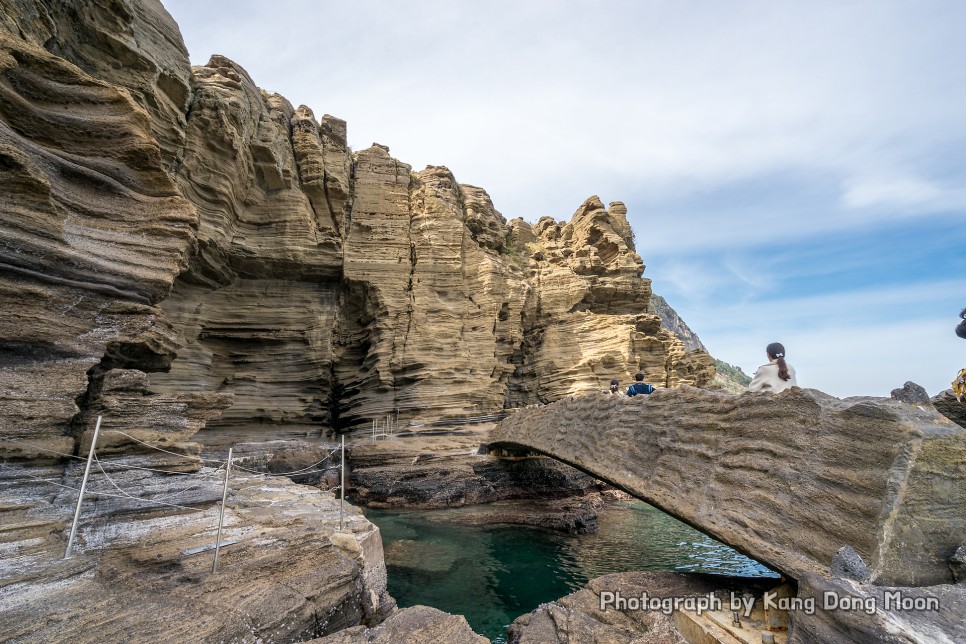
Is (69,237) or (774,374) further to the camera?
(69,237)

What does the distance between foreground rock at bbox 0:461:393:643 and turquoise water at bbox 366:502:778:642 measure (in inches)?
136

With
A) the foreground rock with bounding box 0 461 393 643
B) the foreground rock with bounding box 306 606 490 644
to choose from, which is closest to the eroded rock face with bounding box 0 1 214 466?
the foreground rock with bounding box 0 461 393 643

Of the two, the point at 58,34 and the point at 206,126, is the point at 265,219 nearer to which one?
the point at 206,126

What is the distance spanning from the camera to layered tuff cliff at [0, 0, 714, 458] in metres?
7.60

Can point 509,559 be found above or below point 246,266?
below

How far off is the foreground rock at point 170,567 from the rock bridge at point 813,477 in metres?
4.73

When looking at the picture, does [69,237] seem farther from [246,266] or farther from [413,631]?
[246,266]

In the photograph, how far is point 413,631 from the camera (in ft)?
14.4

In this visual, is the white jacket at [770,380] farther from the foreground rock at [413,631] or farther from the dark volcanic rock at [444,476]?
the dark volcanic rock at [444,476]

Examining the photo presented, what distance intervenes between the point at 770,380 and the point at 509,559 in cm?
940

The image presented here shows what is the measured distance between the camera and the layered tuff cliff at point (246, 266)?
760cm

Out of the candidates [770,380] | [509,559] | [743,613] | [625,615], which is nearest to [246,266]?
[509,559]

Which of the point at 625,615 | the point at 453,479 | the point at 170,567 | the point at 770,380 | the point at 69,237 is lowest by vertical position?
the point at 453,479

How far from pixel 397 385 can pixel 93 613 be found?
18.5 m
